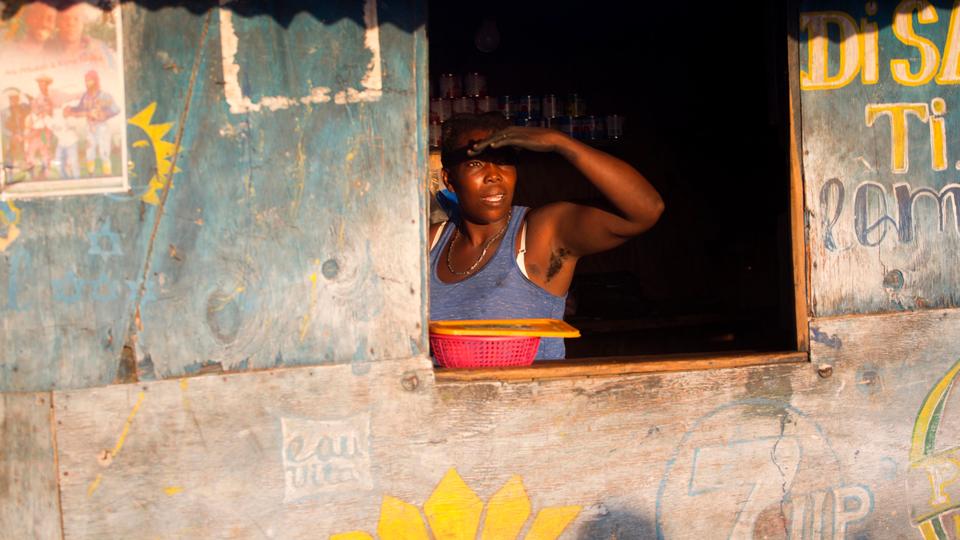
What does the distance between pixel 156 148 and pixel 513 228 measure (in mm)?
1577

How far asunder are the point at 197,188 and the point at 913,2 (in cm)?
259

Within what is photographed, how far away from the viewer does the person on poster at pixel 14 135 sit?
287cm

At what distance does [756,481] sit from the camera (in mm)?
3373

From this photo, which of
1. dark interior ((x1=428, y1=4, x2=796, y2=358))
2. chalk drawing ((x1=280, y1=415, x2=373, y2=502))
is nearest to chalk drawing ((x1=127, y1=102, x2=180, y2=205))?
chalk drawing ((x1=280, y1=415, x2=373, y2=502))

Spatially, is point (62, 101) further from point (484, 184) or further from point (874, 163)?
point (874, 163)

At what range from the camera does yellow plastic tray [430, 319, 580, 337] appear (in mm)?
3227

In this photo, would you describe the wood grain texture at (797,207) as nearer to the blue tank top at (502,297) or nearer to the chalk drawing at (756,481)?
the chalk drawing at (756,481)

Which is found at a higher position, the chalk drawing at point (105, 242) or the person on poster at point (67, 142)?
the person on poster at point (67, 142)

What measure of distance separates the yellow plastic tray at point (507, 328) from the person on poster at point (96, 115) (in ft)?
3.98

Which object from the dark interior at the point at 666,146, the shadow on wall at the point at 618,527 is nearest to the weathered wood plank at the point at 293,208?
the shadow on wall at the point at 618,527

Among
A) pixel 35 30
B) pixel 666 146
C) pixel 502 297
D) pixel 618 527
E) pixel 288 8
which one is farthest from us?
pixel 666 146

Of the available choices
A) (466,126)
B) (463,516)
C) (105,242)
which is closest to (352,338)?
(463,516)

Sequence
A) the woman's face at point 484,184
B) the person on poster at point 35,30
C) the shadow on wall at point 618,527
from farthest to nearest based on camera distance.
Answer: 1. the woman's face at point 484,184
2. the shadow on wall at point 618,527
3. the person on poster at point 35,30

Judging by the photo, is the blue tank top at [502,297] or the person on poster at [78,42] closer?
the person on poster at [78,42]
